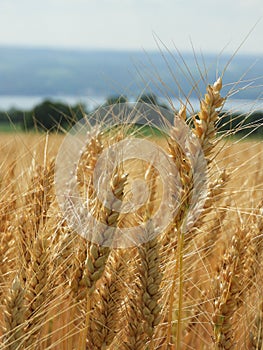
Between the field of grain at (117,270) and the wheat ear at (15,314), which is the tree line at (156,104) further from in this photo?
the wheat ear at (15,314)

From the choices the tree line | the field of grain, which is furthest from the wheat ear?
the tree line

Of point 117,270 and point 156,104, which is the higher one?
point 156,104

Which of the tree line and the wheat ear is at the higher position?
the tree line

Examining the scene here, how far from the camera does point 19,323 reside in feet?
6.70

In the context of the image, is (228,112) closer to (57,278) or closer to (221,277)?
(221,277)

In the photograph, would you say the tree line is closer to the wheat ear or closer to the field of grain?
the field of grain

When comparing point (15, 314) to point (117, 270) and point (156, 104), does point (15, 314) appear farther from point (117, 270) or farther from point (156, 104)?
point (156, 104)

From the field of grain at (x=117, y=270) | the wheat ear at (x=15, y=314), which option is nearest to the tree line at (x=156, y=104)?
the field of grain at (x=117, y=270)

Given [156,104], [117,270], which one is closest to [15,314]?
[117,270]

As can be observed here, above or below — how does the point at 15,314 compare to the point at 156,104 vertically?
below

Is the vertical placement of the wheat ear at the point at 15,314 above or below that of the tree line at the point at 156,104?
below

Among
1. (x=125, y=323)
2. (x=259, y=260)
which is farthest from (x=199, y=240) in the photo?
(x=125, y=323)

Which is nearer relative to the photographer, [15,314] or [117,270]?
[15,314]

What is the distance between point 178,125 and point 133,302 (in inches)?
23.5
